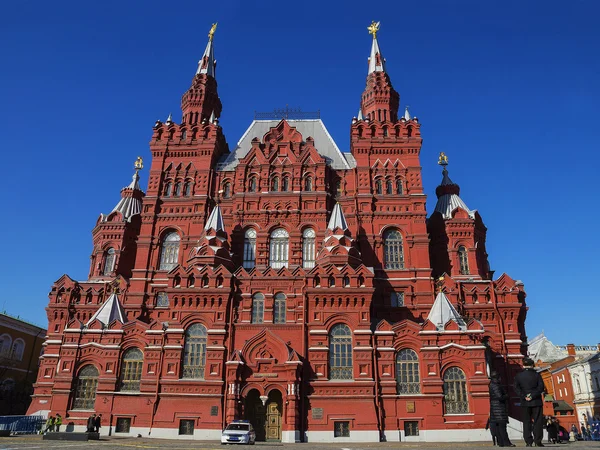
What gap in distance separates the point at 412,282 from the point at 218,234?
54.2 ft

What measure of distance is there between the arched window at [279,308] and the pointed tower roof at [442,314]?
10790mm

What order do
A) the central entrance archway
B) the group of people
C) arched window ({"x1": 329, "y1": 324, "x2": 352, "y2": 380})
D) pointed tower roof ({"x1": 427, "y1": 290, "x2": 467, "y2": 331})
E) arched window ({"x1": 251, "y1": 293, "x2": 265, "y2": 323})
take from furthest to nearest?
1. arched window ({"x1": 251, "y1": 293, "x2": 265, "y2": 323})
2. pointed tower roof ({"x1": 427, "y1": 290, "x2": 467, "y2": 331})
3. arched window ({"x1": 329, "y1": 324, "x2": 352, "y2": 380})
4. the central entrance archway
5. the group of people

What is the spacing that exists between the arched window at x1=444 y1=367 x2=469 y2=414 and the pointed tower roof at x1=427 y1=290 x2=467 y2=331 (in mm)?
3113

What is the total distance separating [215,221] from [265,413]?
15644 mm

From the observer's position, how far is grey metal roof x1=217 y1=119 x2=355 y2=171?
4659 cm

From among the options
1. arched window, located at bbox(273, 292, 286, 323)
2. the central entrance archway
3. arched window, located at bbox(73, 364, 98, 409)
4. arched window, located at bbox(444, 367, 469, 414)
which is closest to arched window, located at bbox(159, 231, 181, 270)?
arched window, located at bbox(73, 364, 98, 409)

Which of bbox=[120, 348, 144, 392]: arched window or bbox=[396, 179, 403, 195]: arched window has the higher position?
bbox=[396, 179, 403, 195]: arched window

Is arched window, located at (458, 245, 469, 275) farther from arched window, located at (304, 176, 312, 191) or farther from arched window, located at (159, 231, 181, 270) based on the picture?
arched window, located at (159, 231, 181, 270)

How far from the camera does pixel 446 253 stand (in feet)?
144

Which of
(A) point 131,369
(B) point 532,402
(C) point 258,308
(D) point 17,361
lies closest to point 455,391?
(C) point 258,308

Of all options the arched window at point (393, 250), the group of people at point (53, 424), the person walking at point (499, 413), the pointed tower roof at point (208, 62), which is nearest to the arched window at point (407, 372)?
the arched window at point (393, 250)

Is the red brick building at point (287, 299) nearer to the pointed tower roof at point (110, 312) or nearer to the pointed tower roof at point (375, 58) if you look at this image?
the pointed tower roof at point (110, 312)

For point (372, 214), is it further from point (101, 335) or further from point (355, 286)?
point (101, 335)

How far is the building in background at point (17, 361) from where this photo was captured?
5140cm
